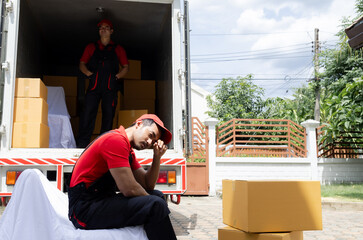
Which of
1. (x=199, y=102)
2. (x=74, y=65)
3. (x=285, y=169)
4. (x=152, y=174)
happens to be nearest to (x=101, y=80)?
(x=74, y=65)

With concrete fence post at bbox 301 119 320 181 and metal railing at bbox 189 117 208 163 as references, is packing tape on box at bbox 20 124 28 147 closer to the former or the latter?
metal railing at bbox 189 117 208 163

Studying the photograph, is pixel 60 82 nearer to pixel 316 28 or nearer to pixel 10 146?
pixel 10 146

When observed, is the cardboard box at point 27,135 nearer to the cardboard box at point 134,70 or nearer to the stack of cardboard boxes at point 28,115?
the stack of cardboard boxes at point 28,115

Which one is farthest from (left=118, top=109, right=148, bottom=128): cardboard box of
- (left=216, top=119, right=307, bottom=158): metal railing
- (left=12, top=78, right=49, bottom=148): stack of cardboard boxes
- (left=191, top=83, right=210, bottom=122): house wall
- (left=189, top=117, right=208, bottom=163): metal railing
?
(left=191, top=83, right=210, bottom=122): house wall

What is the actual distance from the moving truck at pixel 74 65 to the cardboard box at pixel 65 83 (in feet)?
0.05

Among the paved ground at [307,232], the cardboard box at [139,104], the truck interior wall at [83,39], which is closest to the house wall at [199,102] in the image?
the paved ground at [307,232]

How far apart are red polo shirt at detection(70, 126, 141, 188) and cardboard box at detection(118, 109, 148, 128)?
2649 millimetres

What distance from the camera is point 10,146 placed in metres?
3.78

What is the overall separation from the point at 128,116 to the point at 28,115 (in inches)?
59.0

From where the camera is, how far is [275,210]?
280cm

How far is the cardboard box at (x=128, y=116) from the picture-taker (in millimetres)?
5066

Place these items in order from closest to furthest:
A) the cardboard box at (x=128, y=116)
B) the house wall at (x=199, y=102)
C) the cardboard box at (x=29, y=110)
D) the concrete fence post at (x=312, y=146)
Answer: the cardboard box at (x=29, y=110), the cardboard box at (x=128, y=116), the concrete fence post at (x=312, y=146), the house wall at (x=199, y=102)

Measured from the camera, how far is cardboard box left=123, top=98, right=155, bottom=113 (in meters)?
5.80

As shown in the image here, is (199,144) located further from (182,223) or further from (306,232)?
(306,232)
